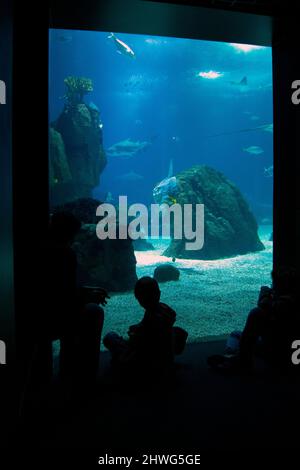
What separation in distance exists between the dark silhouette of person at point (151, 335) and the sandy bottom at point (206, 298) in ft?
3.55

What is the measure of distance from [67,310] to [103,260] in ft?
11.1

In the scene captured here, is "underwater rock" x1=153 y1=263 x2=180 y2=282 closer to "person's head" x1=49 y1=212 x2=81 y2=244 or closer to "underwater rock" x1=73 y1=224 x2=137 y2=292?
"underwater rock" x1=73 y1=224 x2=137 y2=292

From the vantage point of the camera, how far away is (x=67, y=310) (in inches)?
77.9

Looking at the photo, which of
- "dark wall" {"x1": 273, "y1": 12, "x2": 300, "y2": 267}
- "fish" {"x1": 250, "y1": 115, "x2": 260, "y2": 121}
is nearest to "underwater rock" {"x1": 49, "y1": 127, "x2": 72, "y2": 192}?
"dark wall" {"x1": 273, "y1": 12, "x2": 300, "y2": 267}

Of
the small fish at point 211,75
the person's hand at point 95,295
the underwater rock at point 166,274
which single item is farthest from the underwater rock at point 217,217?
the small fish at point 211,75

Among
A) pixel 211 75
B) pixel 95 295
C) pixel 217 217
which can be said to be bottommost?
pixel 95 295

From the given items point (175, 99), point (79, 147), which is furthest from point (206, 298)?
point (175, 99)

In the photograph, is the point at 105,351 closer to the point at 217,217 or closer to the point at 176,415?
the point at 176,415

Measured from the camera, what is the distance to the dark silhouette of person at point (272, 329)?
7.61ft

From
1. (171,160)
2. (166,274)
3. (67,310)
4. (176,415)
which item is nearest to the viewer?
(176,415)

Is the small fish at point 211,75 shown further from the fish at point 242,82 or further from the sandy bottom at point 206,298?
the sandy bottom at point 206,298

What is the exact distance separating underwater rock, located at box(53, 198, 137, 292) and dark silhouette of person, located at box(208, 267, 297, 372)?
10.0ft

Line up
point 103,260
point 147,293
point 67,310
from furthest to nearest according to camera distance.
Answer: point 103,260 → point 147,293 → point 67,310
